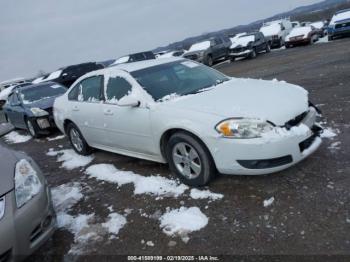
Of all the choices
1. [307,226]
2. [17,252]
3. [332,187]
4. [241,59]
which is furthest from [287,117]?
[241,59]


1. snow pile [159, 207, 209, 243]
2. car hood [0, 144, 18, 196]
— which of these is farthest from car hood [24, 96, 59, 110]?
snow pile [159, 207, 209, 243]

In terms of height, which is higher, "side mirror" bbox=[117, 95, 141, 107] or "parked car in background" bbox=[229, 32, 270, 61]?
"side mirror" bbox=[117, 95, 141, 107]

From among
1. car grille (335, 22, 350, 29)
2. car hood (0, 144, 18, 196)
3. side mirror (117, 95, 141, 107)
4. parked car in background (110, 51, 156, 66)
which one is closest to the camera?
car hood (0, 144, 18, 196)

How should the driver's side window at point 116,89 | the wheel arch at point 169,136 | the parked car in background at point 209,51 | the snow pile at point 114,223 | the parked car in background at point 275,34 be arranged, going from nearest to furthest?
the snow pile at point 114,223, the wheel arch at point 169,136, the driver's side window at point 116,89, the parked car in background at point 209,51, the parked car in background at point 275,34

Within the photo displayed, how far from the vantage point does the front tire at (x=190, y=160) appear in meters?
3.76

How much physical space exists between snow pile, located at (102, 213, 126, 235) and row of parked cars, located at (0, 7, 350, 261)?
645 millimetres

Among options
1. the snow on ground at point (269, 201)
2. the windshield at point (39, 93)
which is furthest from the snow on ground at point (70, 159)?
the snow on ground at point (269, 201)

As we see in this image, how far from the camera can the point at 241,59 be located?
2255cm

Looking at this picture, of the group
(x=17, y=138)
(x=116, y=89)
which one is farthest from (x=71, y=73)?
(x=116, y=89)

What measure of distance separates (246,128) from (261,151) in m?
0.28

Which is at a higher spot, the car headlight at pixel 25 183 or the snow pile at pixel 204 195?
the car headlight at pixel 25 183

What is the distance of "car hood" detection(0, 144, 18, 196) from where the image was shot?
9.39 ft

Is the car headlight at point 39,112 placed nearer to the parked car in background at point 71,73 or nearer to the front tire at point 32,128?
the front tire at point 32,128

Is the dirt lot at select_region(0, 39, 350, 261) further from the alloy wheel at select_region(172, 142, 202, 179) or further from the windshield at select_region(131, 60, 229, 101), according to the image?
the windshield at select_region(131, 60, 229, 101)
